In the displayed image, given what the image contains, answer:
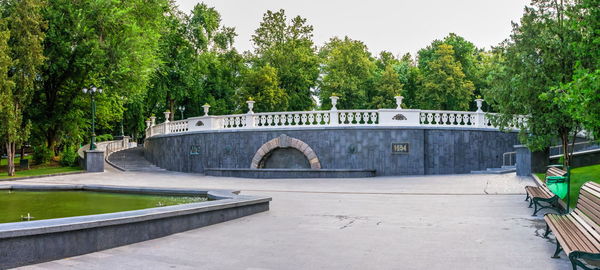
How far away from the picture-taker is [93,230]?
6379mm

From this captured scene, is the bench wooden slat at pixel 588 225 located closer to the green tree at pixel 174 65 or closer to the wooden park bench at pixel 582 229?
the wooden park bench at pixel 582 229

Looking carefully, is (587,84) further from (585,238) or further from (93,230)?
(93,230)

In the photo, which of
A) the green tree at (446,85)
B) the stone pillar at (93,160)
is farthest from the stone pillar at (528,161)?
the green tree at (446,85)

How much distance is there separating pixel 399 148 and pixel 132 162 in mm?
18352

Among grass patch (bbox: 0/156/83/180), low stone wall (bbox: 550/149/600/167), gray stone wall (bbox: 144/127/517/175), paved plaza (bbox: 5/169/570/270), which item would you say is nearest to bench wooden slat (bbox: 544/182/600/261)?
paved plaza (bbox: 5/169/570/270)

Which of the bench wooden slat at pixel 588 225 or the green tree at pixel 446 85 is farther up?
the green tree at pixel 446 85

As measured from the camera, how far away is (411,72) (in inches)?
2042

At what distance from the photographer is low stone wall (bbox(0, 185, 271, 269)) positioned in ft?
18.3

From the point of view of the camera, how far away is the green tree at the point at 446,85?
145 feet

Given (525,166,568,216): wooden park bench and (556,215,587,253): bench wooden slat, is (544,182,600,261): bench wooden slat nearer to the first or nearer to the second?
(556,215,587,253): bench wooden slat

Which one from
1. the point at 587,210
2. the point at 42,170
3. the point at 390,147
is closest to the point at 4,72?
the point at 42,170

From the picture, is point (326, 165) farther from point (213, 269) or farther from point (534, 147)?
point (213, 269)

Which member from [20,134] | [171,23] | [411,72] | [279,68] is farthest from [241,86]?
[20,134]

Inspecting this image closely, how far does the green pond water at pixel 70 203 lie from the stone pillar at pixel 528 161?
12327mm
